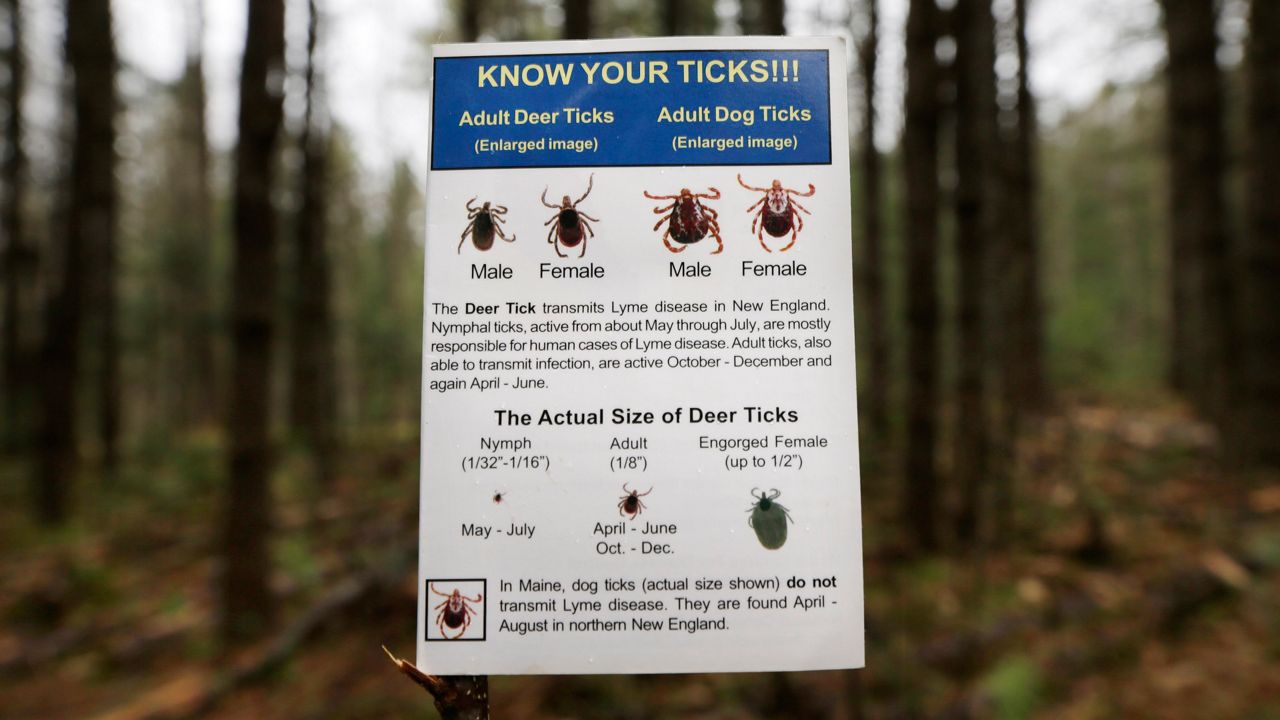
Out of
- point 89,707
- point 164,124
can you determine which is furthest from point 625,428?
point 164,124

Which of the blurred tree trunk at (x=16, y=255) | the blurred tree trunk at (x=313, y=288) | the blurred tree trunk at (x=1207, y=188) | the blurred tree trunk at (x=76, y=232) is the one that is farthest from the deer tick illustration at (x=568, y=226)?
the blurred tree trunk at (x=16, y=255)

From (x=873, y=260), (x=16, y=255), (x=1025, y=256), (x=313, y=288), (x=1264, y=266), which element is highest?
(x=16, y=255)

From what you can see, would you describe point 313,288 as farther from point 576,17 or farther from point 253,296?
point 576,17

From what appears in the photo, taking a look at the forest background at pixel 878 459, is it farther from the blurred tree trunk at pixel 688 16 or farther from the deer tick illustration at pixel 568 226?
the deer tick illustration at pixel 568 226

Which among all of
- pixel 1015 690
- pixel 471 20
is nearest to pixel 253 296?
pixel 471 20

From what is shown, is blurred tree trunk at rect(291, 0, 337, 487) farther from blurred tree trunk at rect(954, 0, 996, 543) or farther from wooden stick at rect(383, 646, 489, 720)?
wooden stick at rect(383, 646, 489, 720)

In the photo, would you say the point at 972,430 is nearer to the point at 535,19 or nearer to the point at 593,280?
the point at 593,280
